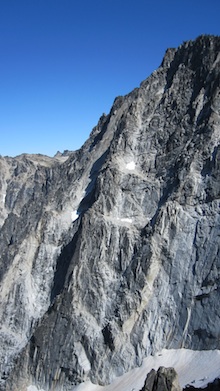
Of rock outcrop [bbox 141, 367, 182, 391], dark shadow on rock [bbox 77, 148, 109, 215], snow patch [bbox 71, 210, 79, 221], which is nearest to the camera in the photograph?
rock outcrop [bbox 141, 367, 182, 391]

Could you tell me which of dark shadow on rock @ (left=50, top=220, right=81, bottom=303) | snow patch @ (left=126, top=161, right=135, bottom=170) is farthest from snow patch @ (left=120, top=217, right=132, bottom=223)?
snow patch @ (left=126, top=161, right=135, bottom=170)

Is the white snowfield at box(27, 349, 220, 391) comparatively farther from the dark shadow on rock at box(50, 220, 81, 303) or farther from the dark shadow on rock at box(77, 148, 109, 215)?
the dark shadow on rock at box(77, 148, 109, 215)

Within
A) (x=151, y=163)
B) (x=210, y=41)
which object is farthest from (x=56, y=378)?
(x=210, y=41)

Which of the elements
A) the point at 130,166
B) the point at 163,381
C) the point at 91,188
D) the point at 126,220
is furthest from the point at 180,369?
the point at 91,188

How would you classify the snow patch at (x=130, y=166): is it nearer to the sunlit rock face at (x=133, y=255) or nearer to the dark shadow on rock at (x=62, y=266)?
the sunlit rock face at (x=133, y=255)

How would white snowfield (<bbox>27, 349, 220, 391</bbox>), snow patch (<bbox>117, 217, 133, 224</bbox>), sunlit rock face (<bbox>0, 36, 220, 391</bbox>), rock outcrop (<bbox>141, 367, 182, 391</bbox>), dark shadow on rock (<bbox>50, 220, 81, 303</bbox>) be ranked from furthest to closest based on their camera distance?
dark shadow on rock (<bbox>50, 220, 81, 303</bbox>) → snow patch (<bbox>117, 217, 133, 224</bbox>) → sunlit rock face (<bbox>0, 36, 220, 391</bbox>) → white snowfield (<bbox>27, 349, 220, 391</bbox>) → rock outcrop (<bbox>141, 367, 182, 391</bbox>)

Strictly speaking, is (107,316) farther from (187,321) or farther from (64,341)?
(187,321)
